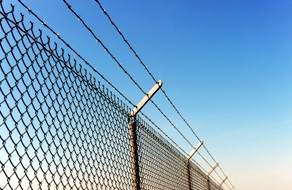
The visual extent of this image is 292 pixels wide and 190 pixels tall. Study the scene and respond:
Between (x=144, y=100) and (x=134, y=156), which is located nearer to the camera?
(x=134, y=156)

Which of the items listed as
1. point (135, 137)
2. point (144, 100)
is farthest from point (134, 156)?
point (144, 100)

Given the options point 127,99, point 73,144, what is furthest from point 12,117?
point 127,99

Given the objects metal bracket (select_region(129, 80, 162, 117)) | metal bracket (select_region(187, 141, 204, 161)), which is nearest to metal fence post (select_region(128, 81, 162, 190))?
metal bracket (select_region(129, 80, 162, 117))

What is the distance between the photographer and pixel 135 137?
416 centimetres

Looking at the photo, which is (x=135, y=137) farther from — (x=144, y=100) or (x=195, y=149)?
(x=195, y=149)

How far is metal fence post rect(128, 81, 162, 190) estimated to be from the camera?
3.97 meters

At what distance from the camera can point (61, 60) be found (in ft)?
8.80

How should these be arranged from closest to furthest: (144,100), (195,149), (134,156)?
1. (134,156)
2. (144,100)
3. (195,149)

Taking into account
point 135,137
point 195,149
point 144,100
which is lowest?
point 135,137

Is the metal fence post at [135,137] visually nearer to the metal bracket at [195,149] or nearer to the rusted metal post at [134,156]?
the rusted metal post at [134,156]

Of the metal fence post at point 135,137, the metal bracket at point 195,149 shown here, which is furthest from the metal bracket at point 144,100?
the metal bracket at point 195,149

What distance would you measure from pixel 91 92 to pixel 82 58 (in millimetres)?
350

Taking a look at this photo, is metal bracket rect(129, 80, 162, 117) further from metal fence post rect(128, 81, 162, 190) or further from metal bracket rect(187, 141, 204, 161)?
metal bracket rect(187, 141, 204, 161)

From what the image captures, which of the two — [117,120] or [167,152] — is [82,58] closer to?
[117,120]
